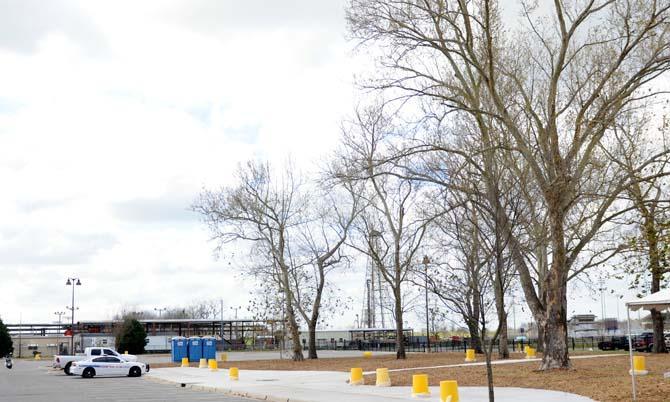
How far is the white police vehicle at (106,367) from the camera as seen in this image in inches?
1628

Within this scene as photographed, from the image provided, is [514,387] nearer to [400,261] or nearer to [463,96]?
[463,96]

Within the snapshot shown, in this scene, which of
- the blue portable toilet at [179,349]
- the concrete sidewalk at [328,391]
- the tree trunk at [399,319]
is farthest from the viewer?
the blue portable toilet at [179,349]

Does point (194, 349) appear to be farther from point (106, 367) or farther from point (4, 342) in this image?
point (4, 342)

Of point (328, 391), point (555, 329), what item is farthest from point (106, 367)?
point (555, 329)

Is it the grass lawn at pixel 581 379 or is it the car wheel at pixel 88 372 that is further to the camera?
the car wheel at pixel 88 372

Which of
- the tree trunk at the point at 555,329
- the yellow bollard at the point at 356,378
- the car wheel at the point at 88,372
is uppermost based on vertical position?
the tree trunk at the point at 555,329

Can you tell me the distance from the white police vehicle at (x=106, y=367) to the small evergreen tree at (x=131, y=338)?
41155 mm

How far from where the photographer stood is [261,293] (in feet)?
203

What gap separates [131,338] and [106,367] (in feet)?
138

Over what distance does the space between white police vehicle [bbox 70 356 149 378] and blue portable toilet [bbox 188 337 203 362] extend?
1136 cm

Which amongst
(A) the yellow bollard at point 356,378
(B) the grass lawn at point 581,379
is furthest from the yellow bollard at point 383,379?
(A) the yellow bollard at point 356,378

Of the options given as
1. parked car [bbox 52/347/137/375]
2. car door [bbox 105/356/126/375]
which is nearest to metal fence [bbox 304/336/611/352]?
parked car [bbox 52/347/137/375]

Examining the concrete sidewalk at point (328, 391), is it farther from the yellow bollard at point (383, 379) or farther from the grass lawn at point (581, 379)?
the grass lawn at point (581, 379)

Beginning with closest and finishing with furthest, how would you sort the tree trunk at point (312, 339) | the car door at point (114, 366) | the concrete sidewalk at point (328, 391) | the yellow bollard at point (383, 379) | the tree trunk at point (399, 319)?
the concrete sidewalk at point (328, 391)
the yellow bollard at point (383, 379)
the car door at point (114, 366)
the tree trunk at point (399, 319)
the tree trunk at point (312, 339)
